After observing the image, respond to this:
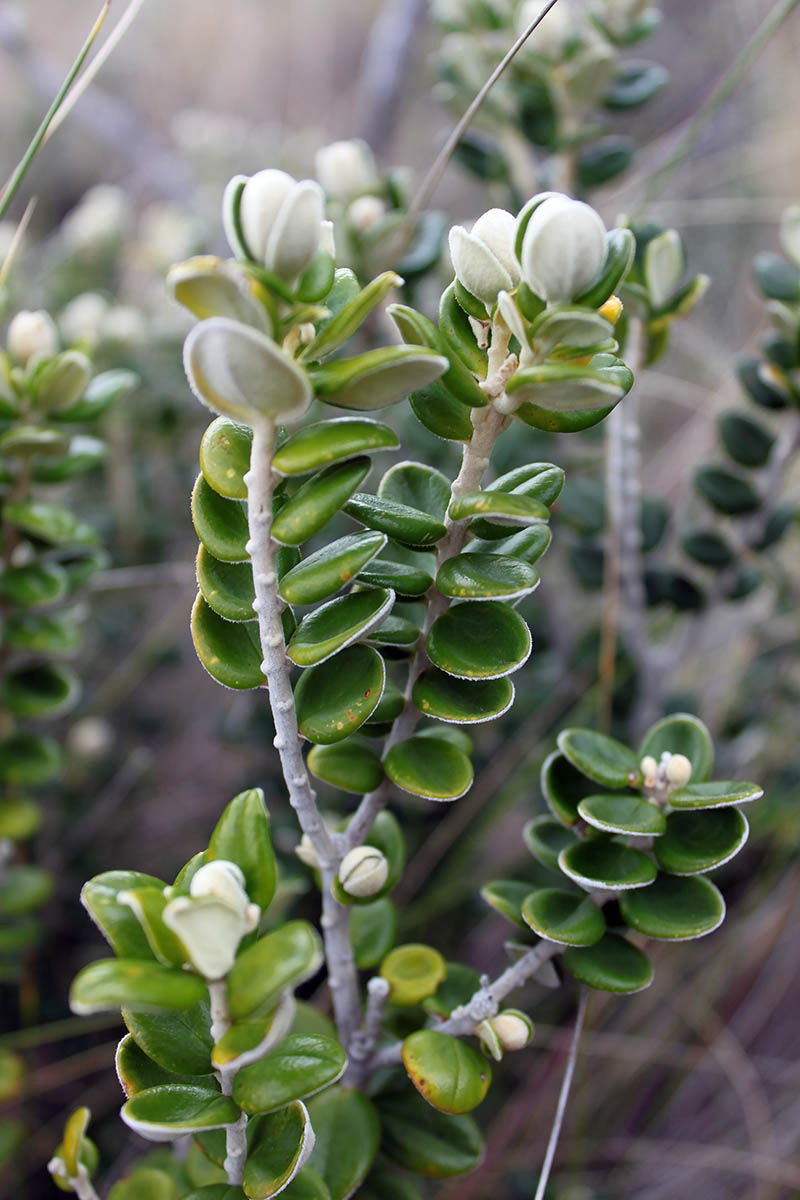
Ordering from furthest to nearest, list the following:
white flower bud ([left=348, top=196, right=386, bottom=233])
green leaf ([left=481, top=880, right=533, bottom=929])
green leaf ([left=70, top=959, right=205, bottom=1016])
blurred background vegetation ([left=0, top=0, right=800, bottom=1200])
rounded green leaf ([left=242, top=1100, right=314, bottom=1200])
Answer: blurred background vegetation ([left=0, top=0, right=800, bottom=1200]) → white flower bud ([left=348, top=196, right=386, bottom=233]) → green leaf ([left=481, top=880, right=533, bottom=929]) → rounded green leaf ([left=242, top=1100, right=314, bottom=1200]) → green leaf ([left=70, top=959, right=205, bottom=1016])

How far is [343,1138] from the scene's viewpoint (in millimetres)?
588

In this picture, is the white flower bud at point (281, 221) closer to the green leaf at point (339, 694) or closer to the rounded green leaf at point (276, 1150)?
the green leaf at point (339, 694)

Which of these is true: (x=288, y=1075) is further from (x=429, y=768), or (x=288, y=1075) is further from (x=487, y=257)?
(x=487, y=257)

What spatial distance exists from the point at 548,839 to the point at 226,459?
32cm

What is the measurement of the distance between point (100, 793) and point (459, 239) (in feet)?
3.48

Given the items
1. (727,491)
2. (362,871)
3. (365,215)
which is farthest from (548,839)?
(365,215)

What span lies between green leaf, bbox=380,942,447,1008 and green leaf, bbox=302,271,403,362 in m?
0.37

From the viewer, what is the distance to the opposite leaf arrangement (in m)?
0.41

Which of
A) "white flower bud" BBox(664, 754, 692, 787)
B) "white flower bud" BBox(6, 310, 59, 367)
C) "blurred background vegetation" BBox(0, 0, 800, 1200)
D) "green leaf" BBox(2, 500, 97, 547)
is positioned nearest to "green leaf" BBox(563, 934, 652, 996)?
"white flower bud" BBox(664, 754, 692, 787)

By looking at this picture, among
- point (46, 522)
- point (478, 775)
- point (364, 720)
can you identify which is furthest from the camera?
point (478, 775)

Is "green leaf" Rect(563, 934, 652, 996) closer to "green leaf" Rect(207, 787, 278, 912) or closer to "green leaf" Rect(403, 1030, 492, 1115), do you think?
"green leaf" Rect(403, 1030, 492, 1115)

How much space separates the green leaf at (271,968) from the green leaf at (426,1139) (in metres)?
0.26

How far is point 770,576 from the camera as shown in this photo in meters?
1.09

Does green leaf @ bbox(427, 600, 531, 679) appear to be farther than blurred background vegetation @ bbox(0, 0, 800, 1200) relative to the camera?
No
